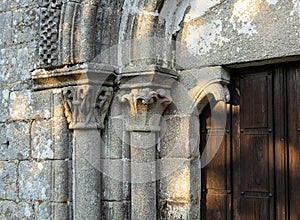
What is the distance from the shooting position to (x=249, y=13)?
2.96 metres

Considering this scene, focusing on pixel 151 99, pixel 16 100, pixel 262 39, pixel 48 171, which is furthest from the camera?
pixel 16 100

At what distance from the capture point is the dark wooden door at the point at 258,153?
2.89m

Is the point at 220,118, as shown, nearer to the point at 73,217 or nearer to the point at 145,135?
the point at 145,135

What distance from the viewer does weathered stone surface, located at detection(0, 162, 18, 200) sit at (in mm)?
3564

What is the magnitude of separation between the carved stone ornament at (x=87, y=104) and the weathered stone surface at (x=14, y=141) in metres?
0.46

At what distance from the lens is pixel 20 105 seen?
11.8ft

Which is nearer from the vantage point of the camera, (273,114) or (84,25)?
(273,114)

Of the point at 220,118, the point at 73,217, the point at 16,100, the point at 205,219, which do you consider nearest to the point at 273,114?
the point at 220,118

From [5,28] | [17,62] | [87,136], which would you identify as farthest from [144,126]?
[5,28]

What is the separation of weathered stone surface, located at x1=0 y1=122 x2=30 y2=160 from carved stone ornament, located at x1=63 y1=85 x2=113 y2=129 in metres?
0.46

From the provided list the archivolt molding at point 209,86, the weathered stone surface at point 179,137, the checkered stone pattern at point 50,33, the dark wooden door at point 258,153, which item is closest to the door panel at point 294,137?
the dark wooden door at point 258,153

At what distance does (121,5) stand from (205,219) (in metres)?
1.52

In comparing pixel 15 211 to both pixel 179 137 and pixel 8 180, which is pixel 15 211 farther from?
pixel 179 137

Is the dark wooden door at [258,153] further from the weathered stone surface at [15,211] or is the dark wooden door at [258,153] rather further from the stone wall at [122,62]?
the weathered stone surface at [15,211]
